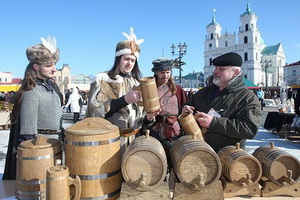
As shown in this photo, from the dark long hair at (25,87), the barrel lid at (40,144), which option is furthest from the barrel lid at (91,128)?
the dark long hair at (25,87)

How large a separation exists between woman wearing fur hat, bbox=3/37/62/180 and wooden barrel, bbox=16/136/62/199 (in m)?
0.38

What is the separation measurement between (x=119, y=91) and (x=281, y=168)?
54.6 inches

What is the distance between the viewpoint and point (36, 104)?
196 cm

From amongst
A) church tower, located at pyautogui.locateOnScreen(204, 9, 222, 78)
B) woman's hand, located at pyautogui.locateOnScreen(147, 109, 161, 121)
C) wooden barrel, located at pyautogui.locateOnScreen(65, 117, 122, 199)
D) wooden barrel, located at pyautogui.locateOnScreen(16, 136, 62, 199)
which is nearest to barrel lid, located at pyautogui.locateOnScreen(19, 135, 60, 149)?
wooden barrel, located at pyautogui.locateOnScreen(16, 136, 62, 199)

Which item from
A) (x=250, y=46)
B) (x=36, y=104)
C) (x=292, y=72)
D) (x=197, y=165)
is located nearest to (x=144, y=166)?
(x=197, y=165)

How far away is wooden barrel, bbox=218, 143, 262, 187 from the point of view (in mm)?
1576

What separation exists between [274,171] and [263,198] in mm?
228

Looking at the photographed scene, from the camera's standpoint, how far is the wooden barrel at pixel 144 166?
4.71 ft

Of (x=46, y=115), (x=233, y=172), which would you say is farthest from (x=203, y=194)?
(x=46, y=115)

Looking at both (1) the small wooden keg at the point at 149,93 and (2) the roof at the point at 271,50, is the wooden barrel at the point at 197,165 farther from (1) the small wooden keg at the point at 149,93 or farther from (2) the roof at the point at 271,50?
(2) the roof at the point at 271,50

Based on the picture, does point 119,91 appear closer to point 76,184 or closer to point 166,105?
point 166,105

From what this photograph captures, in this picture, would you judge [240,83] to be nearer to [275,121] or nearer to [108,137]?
[108,137]

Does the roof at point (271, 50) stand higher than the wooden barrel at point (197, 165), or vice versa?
the roof at point (271, 50)

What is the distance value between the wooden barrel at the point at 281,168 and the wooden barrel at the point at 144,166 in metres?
0.69
